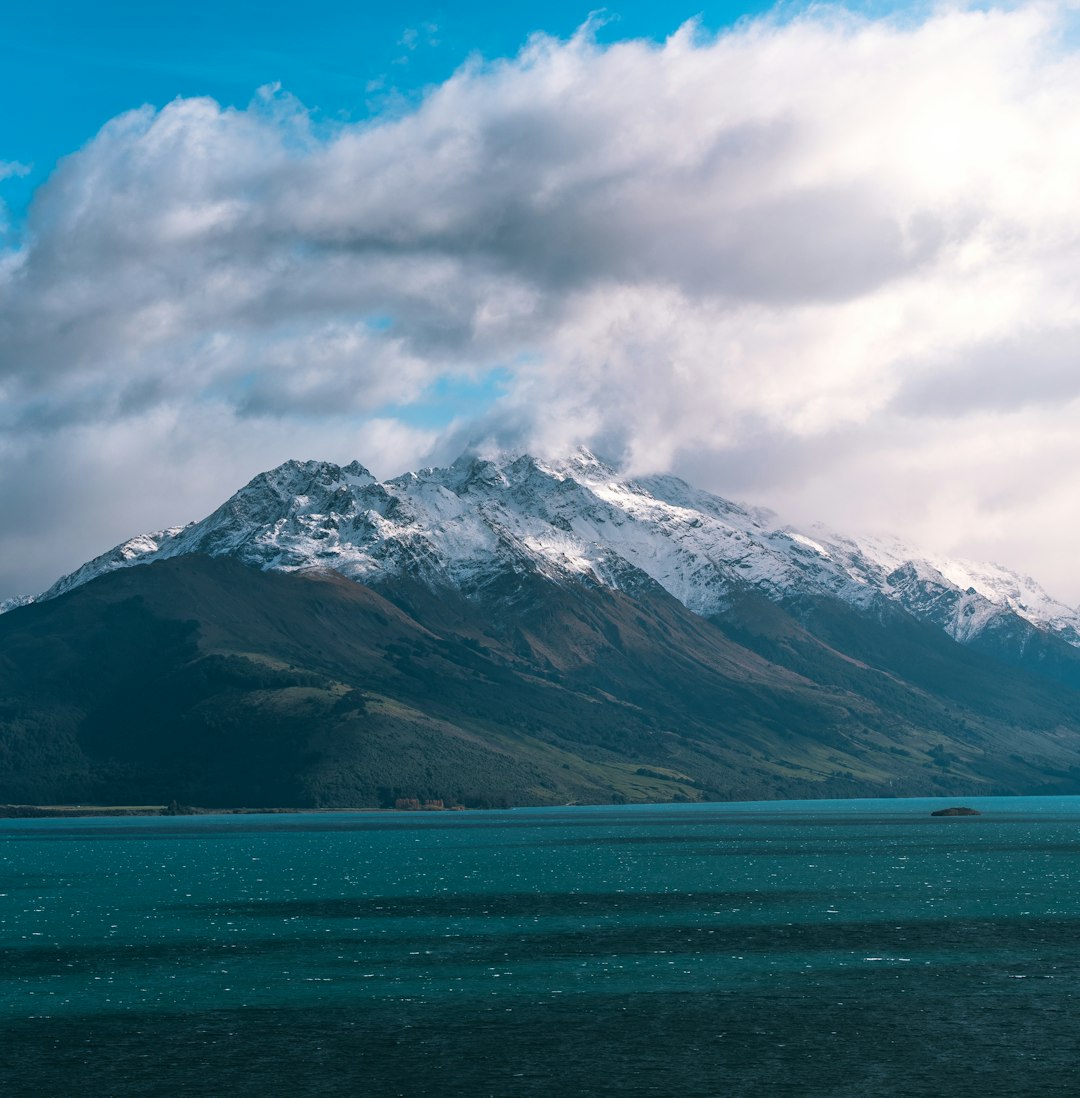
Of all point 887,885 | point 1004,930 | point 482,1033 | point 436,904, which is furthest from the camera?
point 887,885

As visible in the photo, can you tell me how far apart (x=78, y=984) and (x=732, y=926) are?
211 ft

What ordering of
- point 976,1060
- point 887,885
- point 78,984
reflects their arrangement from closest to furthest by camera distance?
1. point 976,1060
2. point 78,984
3. point 887,885

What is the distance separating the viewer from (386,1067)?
87.2 meters

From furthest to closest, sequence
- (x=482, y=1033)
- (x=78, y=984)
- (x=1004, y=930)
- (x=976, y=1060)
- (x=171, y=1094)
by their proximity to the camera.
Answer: (x=1004, y=930) < (x=78, y=984) < (x=482, y=1033) < (x=976, y=1060) < (x=171, y=1094)

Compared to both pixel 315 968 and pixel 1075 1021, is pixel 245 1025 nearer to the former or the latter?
pixel 315 968

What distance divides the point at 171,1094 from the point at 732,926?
269 ft

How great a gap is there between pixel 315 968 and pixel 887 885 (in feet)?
318

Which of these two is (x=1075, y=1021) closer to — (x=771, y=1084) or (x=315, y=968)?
(x=771, y=1084)

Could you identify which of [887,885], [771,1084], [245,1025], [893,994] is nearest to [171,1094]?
[245,1025]

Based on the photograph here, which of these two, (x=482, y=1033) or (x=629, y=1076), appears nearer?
(x=629, y=1076)

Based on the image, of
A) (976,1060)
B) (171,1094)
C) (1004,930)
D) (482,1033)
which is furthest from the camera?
(1004,930)

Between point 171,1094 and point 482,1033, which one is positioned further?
point 482,1033

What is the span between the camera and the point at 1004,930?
145375 mm

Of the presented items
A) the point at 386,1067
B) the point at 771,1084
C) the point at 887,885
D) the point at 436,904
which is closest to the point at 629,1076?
the point at 771,1084
